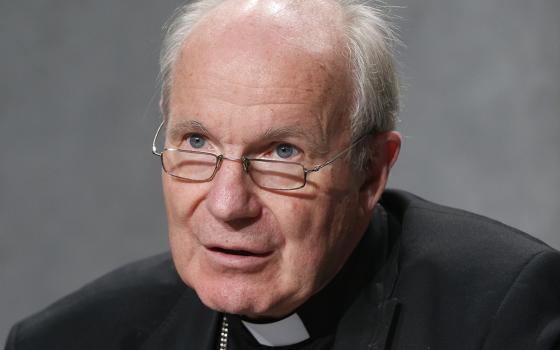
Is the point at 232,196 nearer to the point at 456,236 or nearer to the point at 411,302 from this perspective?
the point at 411,302

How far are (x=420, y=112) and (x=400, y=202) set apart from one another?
1.26 m

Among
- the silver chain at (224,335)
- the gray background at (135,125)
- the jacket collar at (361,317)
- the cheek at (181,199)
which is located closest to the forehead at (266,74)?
the cheek at (181,199)

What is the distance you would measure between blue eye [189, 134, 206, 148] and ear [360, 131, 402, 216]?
38 cm

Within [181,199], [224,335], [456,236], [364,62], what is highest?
[364,62]

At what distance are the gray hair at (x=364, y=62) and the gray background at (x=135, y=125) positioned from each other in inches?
54.5

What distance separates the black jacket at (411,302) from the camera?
2312mm

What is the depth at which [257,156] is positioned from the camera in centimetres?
225

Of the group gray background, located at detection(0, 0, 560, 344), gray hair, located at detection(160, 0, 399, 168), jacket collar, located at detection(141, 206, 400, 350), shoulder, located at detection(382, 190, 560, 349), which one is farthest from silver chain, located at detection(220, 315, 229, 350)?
gray background, located at detection(0, 0, 560, 344)

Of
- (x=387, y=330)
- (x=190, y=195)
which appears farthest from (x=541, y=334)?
(x=190, y=195)

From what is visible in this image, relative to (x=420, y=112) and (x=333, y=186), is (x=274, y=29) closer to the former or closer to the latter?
(x=333, y=186)

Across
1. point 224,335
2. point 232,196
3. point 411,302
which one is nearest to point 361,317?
point 411,302

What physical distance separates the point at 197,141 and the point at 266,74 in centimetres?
22

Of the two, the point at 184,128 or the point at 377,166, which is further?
the point at 377,166

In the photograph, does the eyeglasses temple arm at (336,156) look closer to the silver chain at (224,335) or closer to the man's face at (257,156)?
the man's face at (257,156)
